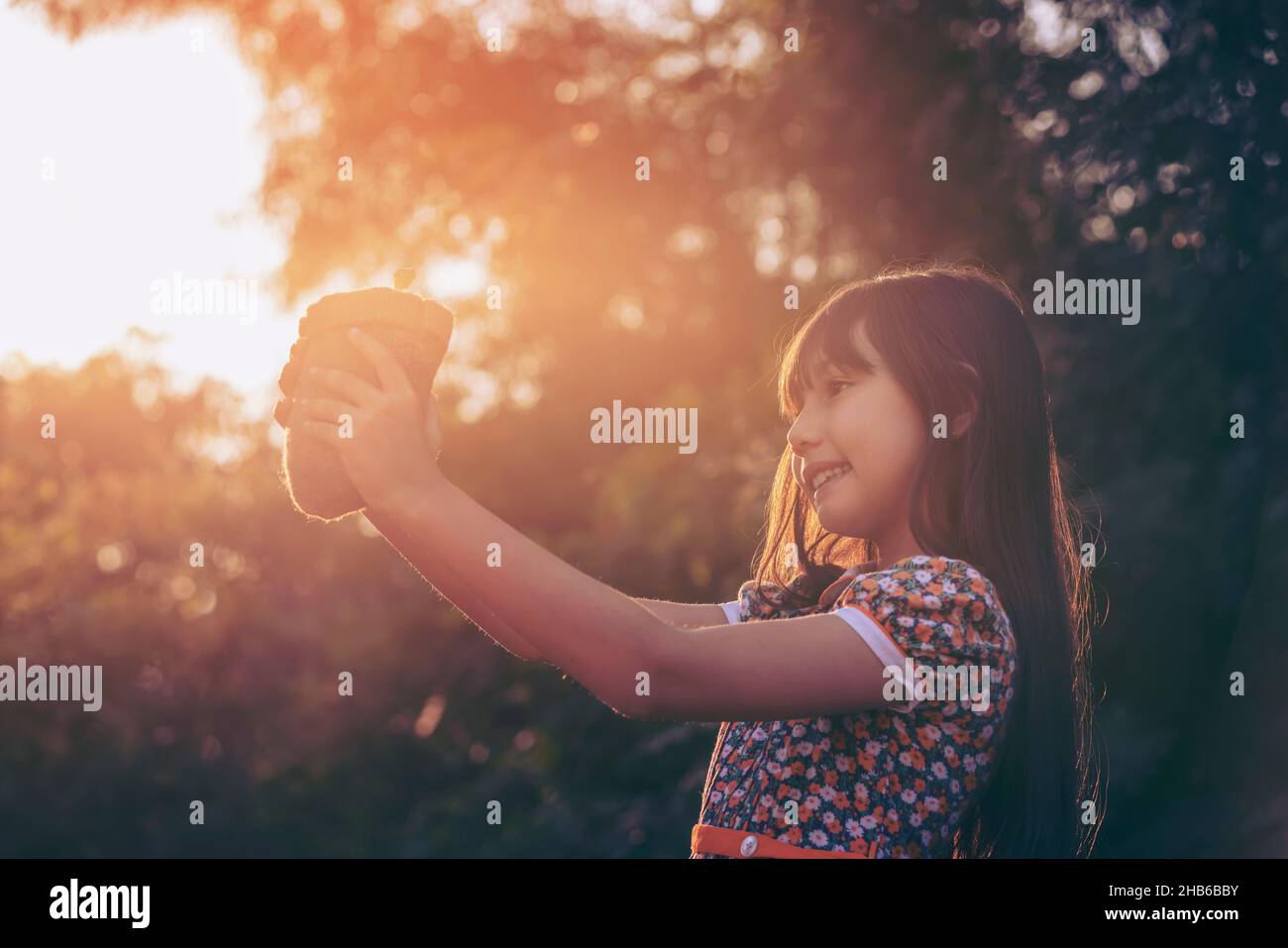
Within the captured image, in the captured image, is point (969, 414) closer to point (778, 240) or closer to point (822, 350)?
point (822, 350)

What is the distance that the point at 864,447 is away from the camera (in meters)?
2.11

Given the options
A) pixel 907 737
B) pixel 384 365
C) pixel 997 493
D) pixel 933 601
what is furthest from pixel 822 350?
pixel 384 365

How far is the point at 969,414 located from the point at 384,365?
958 mm

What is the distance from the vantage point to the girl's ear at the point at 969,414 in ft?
7.14

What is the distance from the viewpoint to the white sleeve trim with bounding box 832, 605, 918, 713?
181cm

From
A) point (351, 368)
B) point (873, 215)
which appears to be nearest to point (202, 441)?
point (873, 215)

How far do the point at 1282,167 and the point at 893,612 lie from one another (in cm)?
311

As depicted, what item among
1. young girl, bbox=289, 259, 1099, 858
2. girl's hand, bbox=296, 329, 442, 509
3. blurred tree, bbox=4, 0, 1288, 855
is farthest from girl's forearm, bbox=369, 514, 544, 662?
blurred tree, bbox=4, 0, 1288, 855

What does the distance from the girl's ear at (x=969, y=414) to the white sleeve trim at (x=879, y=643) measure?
482 millimetres

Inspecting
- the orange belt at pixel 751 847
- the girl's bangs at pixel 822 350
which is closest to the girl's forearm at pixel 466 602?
the orange belt at pixel 751 847

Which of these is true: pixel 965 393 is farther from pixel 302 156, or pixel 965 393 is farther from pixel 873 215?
pixel 302 156

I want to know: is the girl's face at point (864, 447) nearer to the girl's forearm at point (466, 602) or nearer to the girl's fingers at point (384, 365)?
the girl's forearm at point (466, 602)

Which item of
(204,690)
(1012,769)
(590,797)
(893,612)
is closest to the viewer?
(893,612)
